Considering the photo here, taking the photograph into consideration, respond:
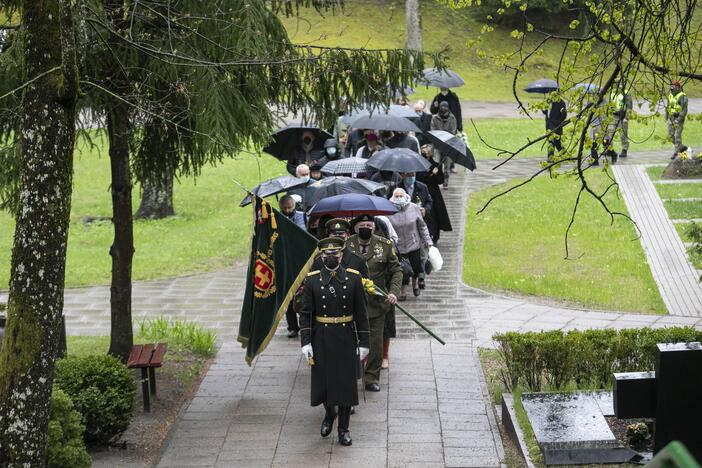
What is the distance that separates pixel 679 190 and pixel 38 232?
1693 cm

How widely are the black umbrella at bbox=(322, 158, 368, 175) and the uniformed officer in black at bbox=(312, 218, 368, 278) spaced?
15.7ft

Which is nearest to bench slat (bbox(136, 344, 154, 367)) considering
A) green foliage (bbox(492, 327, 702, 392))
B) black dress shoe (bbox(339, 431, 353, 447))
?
black dress shoe (bbox(339, 431, 353, 447))

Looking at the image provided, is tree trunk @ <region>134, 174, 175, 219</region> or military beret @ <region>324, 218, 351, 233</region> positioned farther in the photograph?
tree trunk @ <region>134, 174, 175, 219</region>

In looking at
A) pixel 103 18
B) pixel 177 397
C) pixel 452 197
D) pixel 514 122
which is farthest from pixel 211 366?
pixel 514 122

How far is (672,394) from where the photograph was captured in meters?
7.93

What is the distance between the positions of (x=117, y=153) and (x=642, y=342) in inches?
228

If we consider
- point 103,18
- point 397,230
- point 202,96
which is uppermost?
point 103,18

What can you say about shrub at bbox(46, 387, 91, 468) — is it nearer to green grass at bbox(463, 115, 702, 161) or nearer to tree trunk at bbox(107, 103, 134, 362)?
tree trunk at bbox(107, 103, 134, 362)

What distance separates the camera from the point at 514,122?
3161cm

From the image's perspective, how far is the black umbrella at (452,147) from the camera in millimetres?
16672

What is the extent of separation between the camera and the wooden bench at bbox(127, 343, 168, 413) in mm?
9891

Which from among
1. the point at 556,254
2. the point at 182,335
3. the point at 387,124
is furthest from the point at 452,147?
the point at 182,335

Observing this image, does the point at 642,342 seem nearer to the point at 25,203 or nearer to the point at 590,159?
the point at 590,159

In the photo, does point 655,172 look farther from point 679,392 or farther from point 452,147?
point 679,392
